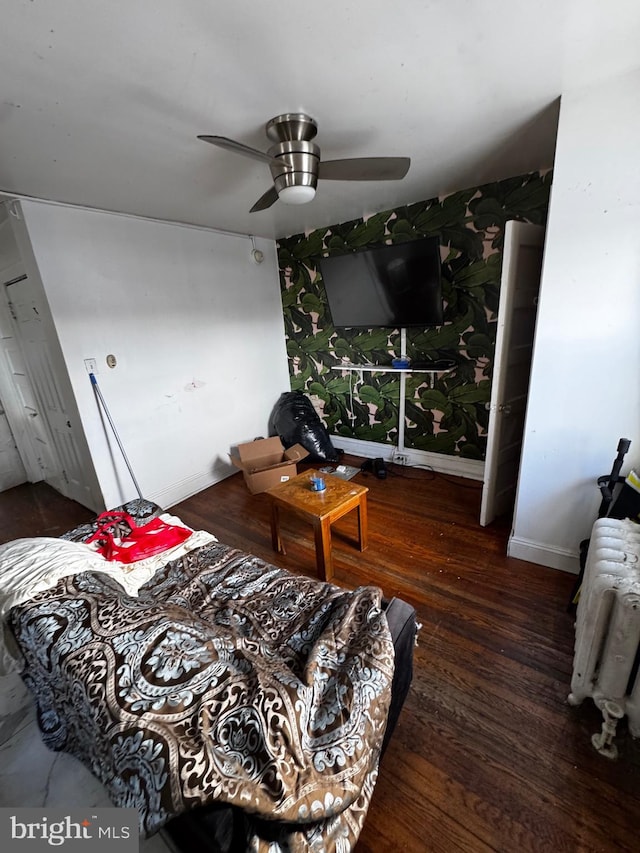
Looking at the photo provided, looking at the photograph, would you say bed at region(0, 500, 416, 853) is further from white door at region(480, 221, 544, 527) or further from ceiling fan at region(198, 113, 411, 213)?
ceiling fan at region(198, 113, 411, 213)

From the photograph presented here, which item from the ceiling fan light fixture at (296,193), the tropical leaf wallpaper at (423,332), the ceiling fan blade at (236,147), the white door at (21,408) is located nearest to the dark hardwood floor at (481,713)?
the tropical leaf wallpaper at (423,332)

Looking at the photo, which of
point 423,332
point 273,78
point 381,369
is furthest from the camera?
point 381,369

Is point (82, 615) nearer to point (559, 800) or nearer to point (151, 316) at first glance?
point (559, 800)

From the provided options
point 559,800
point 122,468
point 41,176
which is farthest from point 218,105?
point 559,800

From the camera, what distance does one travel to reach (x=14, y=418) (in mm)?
3490

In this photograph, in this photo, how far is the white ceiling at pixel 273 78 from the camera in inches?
40.2

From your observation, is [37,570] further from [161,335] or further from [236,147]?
[161,335]

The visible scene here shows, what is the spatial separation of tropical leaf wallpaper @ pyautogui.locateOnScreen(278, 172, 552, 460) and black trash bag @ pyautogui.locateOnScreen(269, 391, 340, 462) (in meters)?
0.25

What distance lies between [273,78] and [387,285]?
→ 188 centimetres

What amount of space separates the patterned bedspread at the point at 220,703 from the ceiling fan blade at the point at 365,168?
186cm

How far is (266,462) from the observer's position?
11.0ft

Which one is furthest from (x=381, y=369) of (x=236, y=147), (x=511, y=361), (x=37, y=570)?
(x=37, y=570)

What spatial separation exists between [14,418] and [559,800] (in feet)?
15.4

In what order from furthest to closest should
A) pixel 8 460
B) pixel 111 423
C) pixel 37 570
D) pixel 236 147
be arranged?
pixel 8 460 < pixel 111 423 < pixel 236 147 < pixel 37 570
